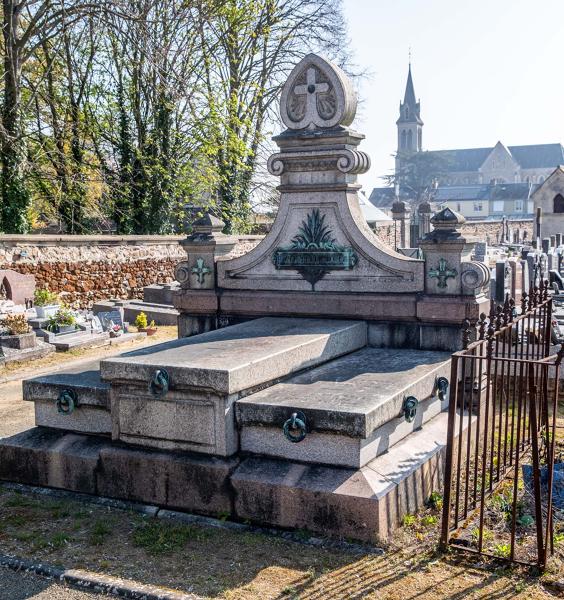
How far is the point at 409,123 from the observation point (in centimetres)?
11750

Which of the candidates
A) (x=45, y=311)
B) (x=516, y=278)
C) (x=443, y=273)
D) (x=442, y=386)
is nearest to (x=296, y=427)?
(x=442, y=386)

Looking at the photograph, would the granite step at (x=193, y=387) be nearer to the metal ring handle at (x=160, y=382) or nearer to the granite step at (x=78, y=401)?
the metal ring handle at (x=160, y=382)

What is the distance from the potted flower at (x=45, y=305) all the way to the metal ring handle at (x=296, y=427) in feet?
32.6

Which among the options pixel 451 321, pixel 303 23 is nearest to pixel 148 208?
pixel 303 23

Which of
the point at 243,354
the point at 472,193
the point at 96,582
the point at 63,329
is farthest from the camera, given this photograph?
the point at 472,193

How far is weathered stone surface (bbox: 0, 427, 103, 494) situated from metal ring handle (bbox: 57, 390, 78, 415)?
242mm

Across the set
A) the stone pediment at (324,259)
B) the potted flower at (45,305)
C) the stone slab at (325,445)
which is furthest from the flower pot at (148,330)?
the stone slab at (325,445)

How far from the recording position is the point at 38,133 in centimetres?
2078

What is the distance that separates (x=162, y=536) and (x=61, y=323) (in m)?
9.41

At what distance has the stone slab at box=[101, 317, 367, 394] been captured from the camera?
5316mm

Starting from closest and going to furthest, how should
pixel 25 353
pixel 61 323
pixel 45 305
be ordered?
pixel 25 353
pixel 61 323
pixel 45 305

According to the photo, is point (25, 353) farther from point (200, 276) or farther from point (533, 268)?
point (533, 268)

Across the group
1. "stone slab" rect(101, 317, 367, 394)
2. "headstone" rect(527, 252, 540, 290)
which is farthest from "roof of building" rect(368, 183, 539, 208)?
"stone slab" rect(101, 317, 367, 394)

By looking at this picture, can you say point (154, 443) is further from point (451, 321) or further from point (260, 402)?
point (451, 321)
